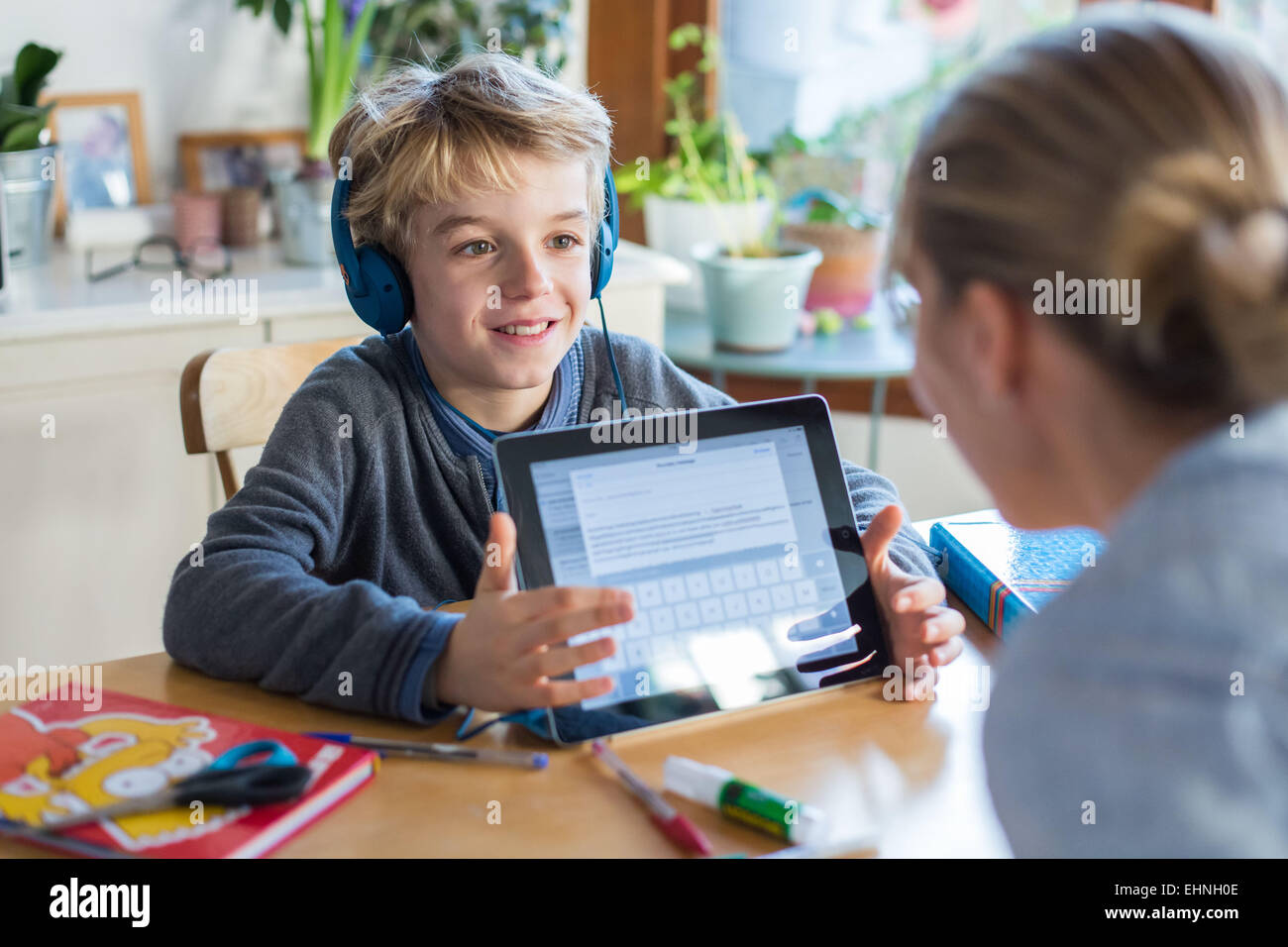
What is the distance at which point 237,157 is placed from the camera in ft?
Answer: 7.45

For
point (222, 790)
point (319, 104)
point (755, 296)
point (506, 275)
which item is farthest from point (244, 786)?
point (319, 104)

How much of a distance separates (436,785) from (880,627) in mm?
336

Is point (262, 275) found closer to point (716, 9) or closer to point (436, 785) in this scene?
point (716, 9)

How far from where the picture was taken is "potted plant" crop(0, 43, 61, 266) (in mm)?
1841

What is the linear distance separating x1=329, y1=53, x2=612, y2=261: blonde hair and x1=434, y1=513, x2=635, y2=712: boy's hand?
1.42 feet

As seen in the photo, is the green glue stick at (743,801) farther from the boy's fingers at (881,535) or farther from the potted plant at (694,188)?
the potted plant at (694,188)

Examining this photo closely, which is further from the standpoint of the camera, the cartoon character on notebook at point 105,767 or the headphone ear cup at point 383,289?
the headphone ear cup at point 383,289

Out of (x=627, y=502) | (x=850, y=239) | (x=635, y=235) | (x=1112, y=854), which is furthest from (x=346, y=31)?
(x=1112, y=854)

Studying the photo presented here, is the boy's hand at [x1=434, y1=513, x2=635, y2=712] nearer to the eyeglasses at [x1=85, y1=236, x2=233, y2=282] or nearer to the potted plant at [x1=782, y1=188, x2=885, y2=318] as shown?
the eyeglasses at [x1=85, y1=236, x2=233, y2=282]

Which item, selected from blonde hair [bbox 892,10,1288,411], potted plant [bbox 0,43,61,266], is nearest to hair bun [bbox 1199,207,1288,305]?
blonde hair [bbox 892,10,1288,411]

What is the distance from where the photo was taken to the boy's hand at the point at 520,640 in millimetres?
751

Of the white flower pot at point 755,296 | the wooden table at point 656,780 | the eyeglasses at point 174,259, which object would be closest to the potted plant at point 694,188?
the white flower pot at point 755,296

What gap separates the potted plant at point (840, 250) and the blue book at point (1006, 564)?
1237 mm

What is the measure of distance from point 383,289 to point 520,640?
0.44m
